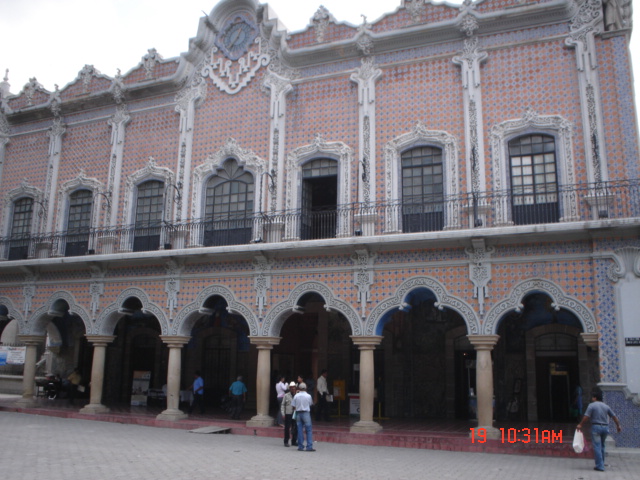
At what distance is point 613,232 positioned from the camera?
41.3 feet

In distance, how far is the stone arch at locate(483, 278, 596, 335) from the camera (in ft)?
41.4

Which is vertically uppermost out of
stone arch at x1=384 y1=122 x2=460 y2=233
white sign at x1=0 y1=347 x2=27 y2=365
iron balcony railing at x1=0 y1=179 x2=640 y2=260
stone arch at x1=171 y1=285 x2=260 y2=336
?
stone arch at x1=384 y1=122 x2=460 y2=233

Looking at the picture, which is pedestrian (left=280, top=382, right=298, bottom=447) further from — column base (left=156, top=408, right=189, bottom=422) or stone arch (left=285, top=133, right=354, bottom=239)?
column base (left=156, top=408, right=189, bottom=422)

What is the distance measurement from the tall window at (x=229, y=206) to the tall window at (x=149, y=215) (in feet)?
5.00

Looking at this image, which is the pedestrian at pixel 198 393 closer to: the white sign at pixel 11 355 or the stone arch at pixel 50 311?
the stone arch at pixel 50 311

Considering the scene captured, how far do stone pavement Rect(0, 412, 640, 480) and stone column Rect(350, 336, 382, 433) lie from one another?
965mm

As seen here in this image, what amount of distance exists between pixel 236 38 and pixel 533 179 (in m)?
9.22

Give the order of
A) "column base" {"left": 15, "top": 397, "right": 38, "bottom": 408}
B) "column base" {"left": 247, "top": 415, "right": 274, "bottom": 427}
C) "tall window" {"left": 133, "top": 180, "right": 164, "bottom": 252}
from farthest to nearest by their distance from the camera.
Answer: "column base" {"left": 15, "top": 397, "right": 38, "bottom": 408}, "tall window" {"left": 133, "top": 180, "right": 164, "bottom": 252}, "column base" {"left": 247, "top": 415, "right": 274, "bottom": 427}

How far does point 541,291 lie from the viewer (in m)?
13.1

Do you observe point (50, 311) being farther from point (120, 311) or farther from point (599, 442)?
point (599, 442)

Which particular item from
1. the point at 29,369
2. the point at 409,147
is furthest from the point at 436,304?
the point at 29,369

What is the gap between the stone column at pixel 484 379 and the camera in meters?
13.0

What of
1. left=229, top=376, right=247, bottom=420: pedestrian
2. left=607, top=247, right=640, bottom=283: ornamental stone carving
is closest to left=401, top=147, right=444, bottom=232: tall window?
left=607, top=247, right=640, bottom=283: ornamental stone carving

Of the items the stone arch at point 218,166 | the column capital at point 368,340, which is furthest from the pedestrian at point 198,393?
the column capital at point 368,340
